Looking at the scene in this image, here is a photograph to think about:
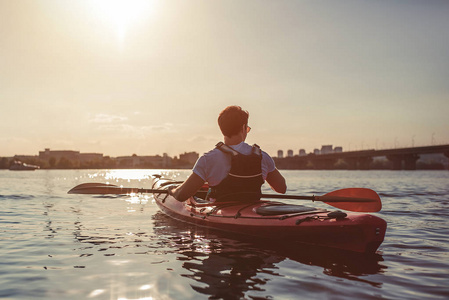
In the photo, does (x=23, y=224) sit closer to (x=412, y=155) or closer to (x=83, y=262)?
(x=83, y=262)

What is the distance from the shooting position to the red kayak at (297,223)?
5.24 metres

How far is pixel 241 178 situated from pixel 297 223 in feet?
4.11

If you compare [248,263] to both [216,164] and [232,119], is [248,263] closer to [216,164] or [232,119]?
[216,164]

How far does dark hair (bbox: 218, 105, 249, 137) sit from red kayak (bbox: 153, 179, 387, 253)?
1.41 metres

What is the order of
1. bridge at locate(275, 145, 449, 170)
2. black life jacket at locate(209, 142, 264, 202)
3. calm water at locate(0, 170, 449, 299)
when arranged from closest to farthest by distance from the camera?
calm water at locate(0, 170, 449, 299) → black life jacket at locate(209, 142, 264, 202) → bridge at locate(275, 145, 449, 170)

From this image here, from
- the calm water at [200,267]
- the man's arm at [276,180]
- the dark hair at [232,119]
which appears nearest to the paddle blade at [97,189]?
the calm water at [200,267]

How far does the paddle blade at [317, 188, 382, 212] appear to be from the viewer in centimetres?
664

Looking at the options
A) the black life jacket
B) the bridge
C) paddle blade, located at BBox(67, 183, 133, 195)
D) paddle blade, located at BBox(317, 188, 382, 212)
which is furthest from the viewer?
the bridge

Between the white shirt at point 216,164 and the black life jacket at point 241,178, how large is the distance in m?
0.07

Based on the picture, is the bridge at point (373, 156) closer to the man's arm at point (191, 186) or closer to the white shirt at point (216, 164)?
the white shirt at point (216, 164)

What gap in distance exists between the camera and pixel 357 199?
22.1 ft

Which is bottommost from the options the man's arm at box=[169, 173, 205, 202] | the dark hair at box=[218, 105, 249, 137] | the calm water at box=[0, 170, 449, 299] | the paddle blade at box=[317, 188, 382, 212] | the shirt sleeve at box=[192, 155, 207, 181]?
the calm water at box=[0, 170, 449, 299]

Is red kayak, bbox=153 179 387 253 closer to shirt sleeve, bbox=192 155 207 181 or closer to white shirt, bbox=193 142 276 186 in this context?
white shirt, bbox=193 142 276 186

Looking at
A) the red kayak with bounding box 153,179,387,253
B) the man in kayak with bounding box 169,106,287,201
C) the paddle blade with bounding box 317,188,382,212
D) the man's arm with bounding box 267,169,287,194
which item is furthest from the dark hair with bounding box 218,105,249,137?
the paddle blade with bounding box 317,188,382,212
